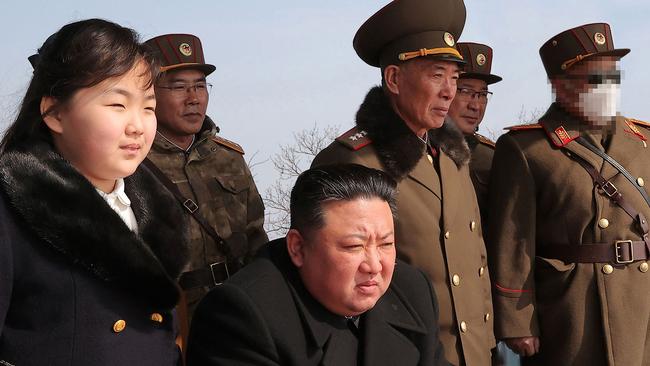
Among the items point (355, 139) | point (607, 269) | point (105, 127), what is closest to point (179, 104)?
→ point (355, 139)

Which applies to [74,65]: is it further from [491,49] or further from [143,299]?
[491,49]

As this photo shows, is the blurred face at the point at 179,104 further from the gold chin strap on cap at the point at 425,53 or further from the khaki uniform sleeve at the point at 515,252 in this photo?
the khaki uniform sleeve at the point at 515,252

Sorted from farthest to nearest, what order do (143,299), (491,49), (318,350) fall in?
(491,49), (318,350), (143,299)

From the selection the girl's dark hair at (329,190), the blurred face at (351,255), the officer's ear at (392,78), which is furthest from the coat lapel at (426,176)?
the blurred face at (351,255)

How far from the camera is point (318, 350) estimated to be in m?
3.07

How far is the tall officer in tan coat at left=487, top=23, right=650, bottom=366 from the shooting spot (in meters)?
4.95

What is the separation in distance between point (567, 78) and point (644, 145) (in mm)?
616

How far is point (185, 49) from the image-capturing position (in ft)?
18.7

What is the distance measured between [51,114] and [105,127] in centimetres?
19

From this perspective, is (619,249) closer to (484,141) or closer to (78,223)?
(484,141)

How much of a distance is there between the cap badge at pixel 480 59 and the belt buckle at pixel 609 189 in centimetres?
215

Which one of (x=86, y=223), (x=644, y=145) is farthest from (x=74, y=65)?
(x=644, y=145)

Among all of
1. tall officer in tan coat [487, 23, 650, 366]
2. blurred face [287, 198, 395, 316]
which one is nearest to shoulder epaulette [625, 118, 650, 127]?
tall officer in tan coat [487, 23, 650, 366]

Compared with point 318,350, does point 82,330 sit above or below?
above
